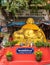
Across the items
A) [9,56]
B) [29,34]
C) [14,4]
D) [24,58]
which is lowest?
[24,58]

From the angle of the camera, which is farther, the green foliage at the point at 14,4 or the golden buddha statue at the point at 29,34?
the golden buddha statue at the point at 29,34

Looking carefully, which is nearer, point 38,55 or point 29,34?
point 38,55

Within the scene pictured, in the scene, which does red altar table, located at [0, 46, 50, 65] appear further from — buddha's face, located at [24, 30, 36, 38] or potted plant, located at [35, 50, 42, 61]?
buddha's face, located at [24, 30, 36, 38]

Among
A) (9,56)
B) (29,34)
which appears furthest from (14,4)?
(29,34)

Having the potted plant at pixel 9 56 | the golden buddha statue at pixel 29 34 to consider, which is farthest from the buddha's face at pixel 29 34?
the potted plant at pixel 9 56

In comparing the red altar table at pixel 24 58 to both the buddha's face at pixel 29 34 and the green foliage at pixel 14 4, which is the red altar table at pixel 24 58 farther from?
the buddha's face at pixel 29 34

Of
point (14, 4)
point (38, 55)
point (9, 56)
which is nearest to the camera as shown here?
point (38, 55)

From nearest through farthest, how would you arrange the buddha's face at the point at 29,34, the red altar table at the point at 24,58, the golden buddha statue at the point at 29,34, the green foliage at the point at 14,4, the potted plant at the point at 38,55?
the potted plant at the point at 38,55
the red altar table at the point at 24,58
the green foliage at the point at 14,4
the golden buddha statue at the point at 29,34
the buddha's face at the point at 29,34

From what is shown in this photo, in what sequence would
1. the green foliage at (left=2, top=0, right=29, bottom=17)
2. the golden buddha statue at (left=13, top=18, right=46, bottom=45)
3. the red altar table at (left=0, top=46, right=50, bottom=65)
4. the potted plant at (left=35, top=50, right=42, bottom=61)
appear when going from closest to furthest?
the potted plant at (left=35, top=50, right=42, bottom=61) < the red altar table at (left=0, top=46, right=50, bottom=65) < the green foliage at (left=2, top=0, right=29, bottom=17) < the golden buddha statue at (left=13, top=18, right=46, bottom=45)

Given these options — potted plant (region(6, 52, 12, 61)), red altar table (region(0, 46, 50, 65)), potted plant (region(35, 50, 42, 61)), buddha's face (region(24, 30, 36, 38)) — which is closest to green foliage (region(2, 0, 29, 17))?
red altar table (region(0, 46, 50, 65))

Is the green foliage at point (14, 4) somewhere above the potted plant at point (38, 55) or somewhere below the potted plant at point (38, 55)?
above

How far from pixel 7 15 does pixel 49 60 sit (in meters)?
3.80

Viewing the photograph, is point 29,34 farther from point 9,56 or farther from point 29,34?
point 9,56

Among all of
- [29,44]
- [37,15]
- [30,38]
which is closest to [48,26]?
[37,15]
